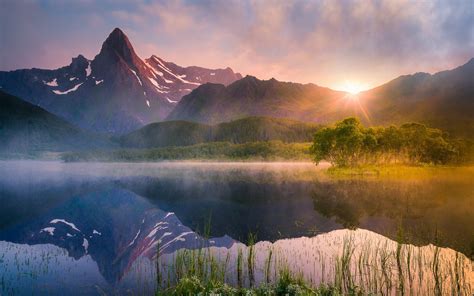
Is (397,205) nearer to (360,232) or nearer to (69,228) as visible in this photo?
(360,232)

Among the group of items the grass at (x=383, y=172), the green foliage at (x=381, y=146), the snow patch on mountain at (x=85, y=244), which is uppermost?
the green foliage at (x=381, y=146)

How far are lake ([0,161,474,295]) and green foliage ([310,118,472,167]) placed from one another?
32.1 metres

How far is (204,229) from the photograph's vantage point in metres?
31.4

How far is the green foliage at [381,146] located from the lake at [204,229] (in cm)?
3206

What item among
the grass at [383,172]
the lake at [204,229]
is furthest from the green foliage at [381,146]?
the lake at [204,229]

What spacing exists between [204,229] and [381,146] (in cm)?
8754

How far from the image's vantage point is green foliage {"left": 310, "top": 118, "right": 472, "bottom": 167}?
92.8m

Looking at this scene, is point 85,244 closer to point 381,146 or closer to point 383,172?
point 383,172

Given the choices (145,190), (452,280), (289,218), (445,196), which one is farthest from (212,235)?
(145,190)

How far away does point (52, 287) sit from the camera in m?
18.5

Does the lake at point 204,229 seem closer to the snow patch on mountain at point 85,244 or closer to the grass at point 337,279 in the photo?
the snow patch on mountain at point 85,244

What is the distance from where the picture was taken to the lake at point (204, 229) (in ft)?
67.6

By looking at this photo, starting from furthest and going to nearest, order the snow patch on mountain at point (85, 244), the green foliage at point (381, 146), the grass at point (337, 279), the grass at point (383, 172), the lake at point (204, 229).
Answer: the green foliage at point (381, 146), the grass at point (383, 172), the snow patch on mountain at point (85, 244), the lake at point (204, 229), the grass at point (337, 279)

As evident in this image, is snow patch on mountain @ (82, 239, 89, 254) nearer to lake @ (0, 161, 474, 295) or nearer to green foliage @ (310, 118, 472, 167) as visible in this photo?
lake @ (0, 161, 474, 295)
